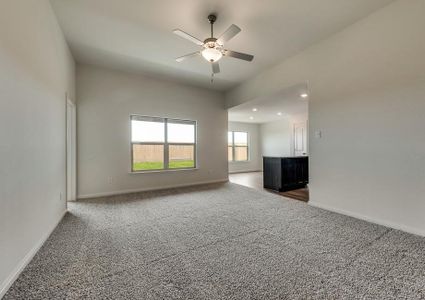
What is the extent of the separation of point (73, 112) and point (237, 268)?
14.1 ft

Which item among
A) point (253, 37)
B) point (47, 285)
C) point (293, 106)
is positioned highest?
point (253, 37)

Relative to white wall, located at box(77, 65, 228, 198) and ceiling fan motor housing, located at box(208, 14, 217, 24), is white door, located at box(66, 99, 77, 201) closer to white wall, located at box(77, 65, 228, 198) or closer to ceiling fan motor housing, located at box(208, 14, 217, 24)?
white wall, located at box(77, 65, 228, 198)

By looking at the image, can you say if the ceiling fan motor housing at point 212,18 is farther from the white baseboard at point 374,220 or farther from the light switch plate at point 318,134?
the white baseboard at point 374,220

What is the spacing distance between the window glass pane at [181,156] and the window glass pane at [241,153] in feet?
12.9

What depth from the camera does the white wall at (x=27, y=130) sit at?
151 cm

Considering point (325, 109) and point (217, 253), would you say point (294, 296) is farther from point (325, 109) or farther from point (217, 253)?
point (325, 109)

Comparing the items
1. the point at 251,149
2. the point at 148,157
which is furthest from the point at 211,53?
the point at 251,149

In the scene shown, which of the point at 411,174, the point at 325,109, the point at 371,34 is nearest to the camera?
the point at 411,174

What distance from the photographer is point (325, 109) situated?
133 inches

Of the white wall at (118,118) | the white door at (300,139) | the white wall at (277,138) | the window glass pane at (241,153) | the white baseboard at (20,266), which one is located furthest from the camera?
the window glass pane at (241,153)

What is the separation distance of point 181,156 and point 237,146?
4281 mm

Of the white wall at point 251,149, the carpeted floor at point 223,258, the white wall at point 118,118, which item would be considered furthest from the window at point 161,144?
the white wall at point 251,149

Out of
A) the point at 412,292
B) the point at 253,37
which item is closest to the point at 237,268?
the point at 412,292

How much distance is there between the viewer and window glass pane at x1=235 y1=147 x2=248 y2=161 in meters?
9.20
